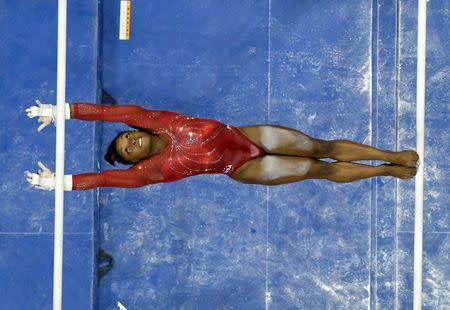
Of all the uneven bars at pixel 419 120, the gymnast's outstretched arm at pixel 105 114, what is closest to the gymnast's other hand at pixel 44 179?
the gymnast's outstretched arm at pixel 105 114

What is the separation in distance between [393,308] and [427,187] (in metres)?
0.95

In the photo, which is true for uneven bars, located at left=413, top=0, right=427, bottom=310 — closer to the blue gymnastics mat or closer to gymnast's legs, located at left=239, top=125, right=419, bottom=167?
gymnast's legs, located at left=239, top=125, right=419, bottom=167

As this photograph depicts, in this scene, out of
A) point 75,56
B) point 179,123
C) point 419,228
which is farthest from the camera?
point 75,56

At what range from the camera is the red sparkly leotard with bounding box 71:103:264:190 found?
2945mm

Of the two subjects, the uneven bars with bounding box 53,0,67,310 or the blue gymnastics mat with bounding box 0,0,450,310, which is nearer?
the uneven bars with bounding box 53,0,67,310

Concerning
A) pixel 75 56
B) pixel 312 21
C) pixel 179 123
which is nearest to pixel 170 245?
pixel 179 123

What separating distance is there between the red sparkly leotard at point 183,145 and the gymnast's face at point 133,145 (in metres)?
0.05

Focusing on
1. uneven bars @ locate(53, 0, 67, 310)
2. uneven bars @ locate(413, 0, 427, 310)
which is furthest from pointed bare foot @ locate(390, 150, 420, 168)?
uneven bars @ locate(53, 0, 67, 310)

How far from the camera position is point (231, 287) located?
4016 millimetres

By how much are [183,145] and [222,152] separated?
22cm

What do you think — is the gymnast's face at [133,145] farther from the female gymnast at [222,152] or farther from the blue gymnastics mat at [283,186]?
the blue gymnastics mat at [283,186]

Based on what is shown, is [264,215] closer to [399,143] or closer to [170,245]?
[170,245]

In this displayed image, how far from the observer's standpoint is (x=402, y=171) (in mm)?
3109

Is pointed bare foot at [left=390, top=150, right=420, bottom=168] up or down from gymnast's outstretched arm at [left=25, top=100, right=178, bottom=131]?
down
